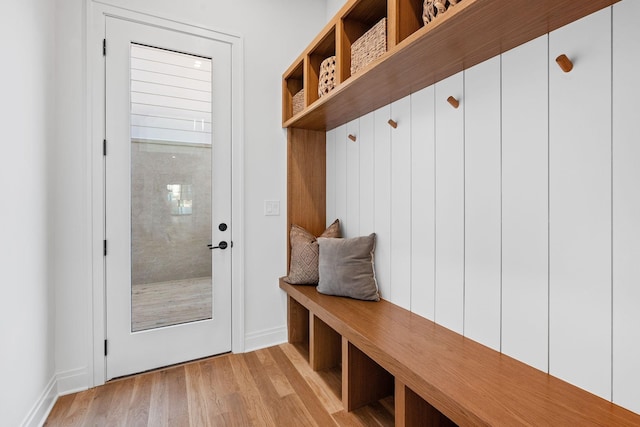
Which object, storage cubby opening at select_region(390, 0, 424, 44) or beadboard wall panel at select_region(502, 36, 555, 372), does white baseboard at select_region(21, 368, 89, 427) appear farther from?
storage cubby opening at select_region(390, 0, 424, 44)

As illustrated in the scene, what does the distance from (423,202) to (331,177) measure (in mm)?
1066

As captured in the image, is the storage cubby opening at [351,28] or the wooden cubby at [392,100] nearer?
the wooden cubby at [392,100]

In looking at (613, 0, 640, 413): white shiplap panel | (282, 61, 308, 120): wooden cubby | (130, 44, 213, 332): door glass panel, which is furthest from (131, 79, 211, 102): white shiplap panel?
(613, 0, 640, 413): white shiplap panel

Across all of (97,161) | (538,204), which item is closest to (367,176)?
(538,204)

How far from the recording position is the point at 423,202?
1721 millimetres

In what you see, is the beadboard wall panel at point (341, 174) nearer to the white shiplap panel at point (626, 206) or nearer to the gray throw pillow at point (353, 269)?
the gray throw pillow at point (353, 269)

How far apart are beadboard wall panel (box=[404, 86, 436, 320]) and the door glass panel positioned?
4.81ft

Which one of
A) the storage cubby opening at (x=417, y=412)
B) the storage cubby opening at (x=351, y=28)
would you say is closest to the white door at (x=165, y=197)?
the storage cubby opening at (x=351, y=28)

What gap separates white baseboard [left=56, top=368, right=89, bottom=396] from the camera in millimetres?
1876

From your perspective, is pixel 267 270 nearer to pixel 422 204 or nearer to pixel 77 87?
pixel 422 204

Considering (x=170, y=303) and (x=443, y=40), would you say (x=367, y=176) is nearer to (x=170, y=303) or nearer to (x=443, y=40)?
(x=443, y=40)

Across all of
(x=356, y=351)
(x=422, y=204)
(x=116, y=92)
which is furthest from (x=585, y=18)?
(x=116, y=92)

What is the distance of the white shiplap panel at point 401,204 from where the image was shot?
71.9 inches

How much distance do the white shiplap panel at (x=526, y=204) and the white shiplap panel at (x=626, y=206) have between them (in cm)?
20
